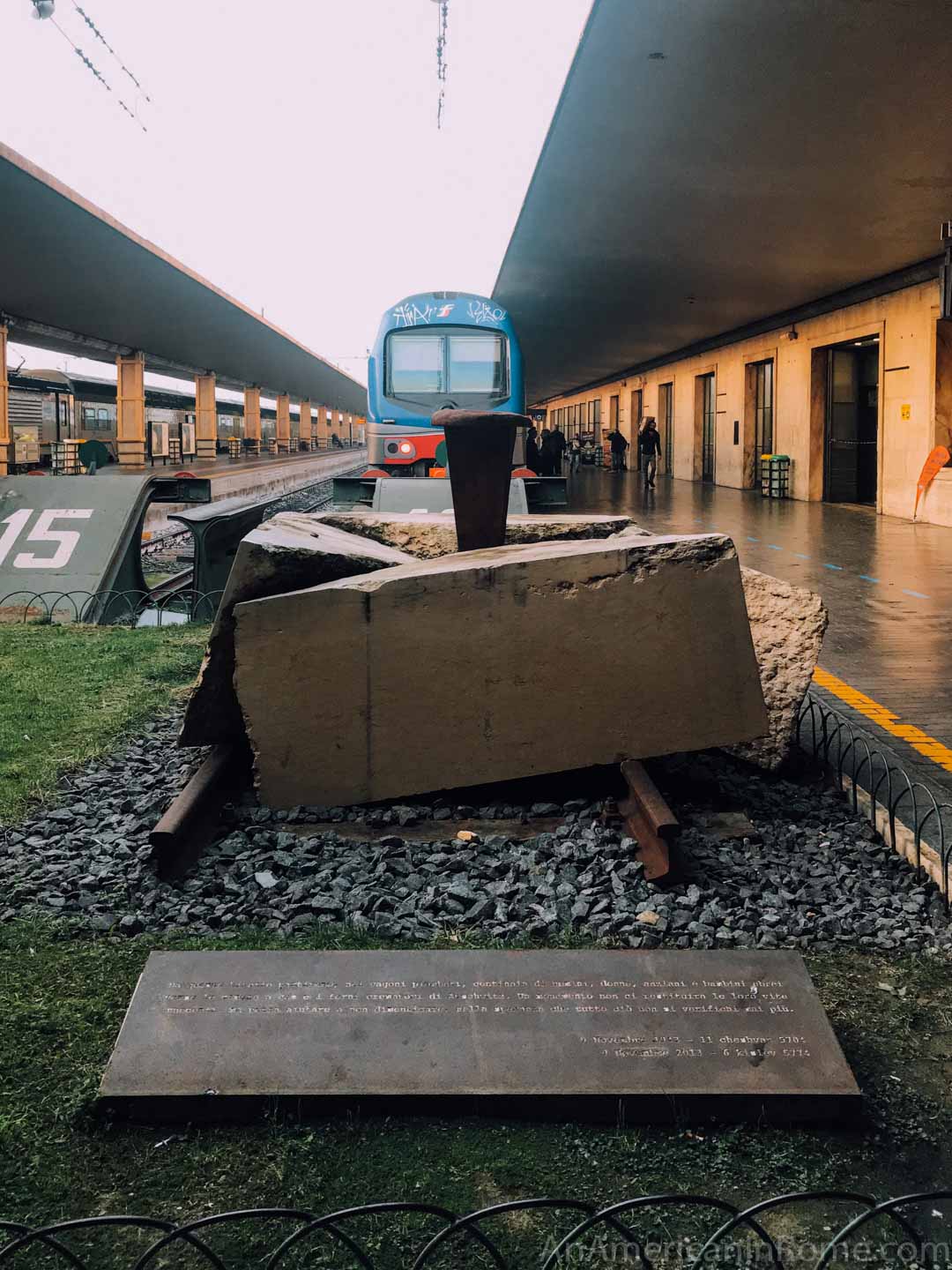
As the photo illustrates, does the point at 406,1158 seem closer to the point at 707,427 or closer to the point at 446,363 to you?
the point at 446,363

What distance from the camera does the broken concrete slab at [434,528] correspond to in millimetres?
6672

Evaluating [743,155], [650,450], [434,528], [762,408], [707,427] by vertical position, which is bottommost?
[434,528]

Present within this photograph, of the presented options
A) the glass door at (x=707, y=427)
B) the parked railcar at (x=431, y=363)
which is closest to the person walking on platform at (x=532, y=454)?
the parked railcar at (x=431, y=363)

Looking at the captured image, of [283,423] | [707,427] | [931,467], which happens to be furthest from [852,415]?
[283,423]

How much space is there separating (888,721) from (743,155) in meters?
10.1

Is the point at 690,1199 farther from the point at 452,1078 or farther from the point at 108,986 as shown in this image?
the point at 108,986

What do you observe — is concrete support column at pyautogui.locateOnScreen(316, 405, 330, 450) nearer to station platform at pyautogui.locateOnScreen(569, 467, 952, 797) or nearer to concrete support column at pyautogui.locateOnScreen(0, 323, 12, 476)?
concrete support column at pyautogui.locateOnScreen(0, 323, 12, 476)

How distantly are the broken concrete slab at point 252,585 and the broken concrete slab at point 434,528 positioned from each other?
4.50 ft

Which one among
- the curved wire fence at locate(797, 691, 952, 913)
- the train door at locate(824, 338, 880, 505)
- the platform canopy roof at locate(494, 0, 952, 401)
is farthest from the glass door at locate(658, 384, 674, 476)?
the curved wire fence at locate(797, 691, 952, 913)

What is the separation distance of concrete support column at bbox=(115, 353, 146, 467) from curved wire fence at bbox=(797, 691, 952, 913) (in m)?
35.2

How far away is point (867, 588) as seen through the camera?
12.2 metres

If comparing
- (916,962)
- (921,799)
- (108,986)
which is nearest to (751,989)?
(916,962)

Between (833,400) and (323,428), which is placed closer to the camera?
(833,400)

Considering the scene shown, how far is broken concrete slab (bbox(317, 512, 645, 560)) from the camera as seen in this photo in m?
6.67
